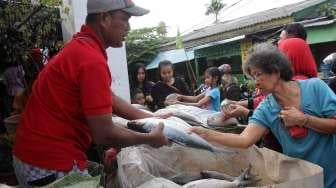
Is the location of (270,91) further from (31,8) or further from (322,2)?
(322,2)

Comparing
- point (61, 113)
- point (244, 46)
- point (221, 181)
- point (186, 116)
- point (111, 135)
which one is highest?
point (244, 46)

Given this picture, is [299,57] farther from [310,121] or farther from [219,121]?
[310,121]

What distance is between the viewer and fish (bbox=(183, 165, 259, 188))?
2.38m

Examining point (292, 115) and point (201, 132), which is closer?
Answer: point (292, 115)

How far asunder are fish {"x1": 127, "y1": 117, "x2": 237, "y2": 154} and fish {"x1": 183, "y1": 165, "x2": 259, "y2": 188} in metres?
0.20

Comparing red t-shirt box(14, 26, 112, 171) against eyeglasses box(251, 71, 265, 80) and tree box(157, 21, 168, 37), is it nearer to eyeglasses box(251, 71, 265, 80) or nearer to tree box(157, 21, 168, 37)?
eyeglasses box(251, 71, 265, 80)

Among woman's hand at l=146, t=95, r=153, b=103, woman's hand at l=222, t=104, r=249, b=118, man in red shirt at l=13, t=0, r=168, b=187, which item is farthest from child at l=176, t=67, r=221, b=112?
man in red shirt at l=13, t=0, r=168, b=187

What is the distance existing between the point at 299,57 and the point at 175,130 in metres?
2.08

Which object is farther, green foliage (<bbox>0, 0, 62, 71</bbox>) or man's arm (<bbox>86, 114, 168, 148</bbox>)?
green foliage (<bbox>0, 0, 62, 71</bbox>)

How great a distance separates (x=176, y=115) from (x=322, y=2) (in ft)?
32.8

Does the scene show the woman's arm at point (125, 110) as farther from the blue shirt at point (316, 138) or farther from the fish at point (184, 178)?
the blue shirt at point (316, 138)

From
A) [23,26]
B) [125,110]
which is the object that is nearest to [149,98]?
[23,26]

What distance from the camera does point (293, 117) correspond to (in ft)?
9.05

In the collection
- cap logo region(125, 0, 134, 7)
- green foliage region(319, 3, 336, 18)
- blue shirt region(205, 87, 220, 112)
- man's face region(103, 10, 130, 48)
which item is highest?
green foliage region(319, 3, 336, 18)
